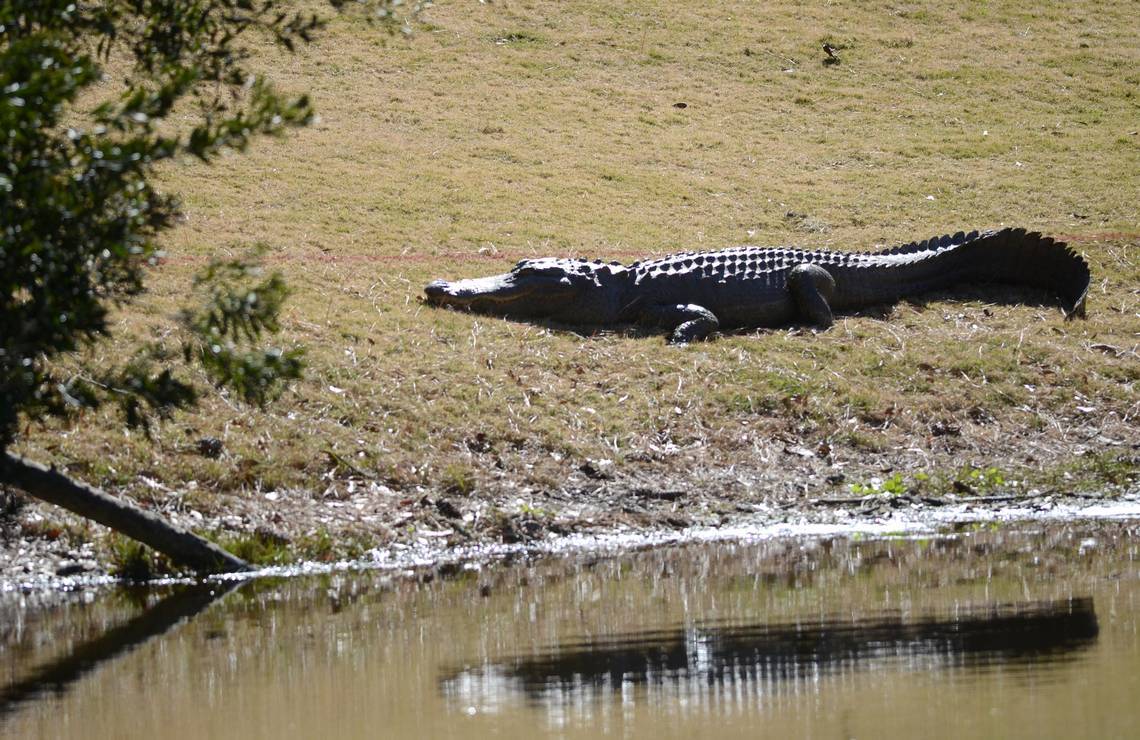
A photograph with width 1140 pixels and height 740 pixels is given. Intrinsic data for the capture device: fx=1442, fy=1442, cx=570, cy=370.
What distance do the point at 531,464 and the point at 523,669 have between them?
3768 millimetres

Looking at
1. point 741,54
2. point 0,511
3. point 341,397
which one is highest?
point 741,54

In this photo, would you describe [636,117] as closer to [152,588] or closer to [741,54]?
[741,54]

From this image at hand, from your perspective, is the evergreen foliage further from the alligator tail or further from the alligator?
the alligator tail

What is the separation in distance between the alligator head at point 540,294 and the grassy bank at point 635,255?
237 millimetres

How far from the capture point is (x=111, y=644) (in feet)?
19.9

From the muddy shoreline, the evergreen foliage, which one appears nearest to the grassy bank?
the muddy shoreline

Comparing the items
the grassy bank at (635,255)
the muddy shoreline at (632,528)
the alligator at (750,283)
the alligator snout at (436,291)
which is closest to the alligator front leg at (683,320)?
the alligator at (750,283)

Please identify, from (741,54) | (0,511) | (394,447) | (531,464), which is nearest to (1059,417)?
(531,464)

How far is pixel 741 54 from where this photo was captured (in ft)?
81.6

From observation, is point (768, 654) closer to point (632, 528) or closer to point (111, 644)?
point (111, 644)

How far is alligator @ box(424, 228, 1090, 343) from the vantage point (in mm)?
11852

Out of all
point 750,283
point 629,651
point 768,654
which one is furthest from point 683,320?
point 768,654

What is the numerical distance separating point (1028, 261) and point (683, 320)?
11.7 feet

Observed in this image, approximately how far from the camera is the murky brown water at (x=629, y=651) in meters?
4.71
